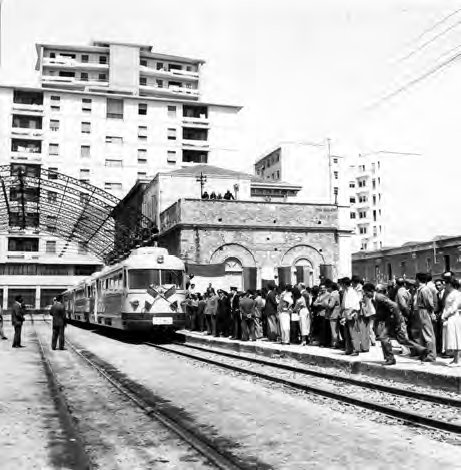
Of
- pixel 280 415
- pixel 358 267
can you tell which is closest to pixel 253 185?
pixel 358 267

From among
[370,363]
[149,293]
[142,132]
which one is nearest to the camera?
[370,363]

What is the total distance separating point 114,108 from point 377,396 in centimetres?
6696

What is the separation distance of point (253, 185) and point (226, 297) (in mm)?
33006

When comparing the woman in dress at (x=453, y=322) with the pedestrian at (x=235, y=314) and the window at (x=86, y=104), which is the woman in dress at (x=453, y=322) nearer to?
the pedestrian at (x=235, y=314)

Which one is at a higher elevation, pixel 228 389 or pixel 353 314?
pixel 353 314

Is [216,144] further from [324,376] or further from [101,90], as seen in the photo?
[324,376]

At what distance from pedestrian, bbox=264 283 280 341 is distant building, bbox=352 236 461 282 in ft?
79.4

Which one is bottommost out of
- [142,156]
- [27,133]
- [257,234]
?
[257,234]

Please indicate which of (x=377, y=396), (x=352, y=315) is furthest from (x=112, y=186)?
(x=377, y=396)

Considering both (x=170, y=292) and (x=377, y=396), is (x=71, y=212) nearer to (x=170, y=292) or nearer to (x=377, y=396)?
(x=170, y=292)

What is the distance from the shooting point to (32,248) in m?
64.9

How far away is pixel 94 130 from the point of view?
2741 inches

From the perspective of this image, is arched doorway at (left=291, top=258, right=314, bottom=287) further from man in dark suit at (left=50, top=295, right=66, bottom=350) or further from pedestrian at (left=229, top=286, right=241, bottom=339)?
man in dark suit at (left=50, top=295, right=66, bottom=350)

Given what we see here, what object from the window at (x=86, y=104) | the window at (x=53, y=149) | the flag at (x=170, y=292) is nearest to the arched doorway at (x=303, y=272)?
the flag at (x=170, y=292)
